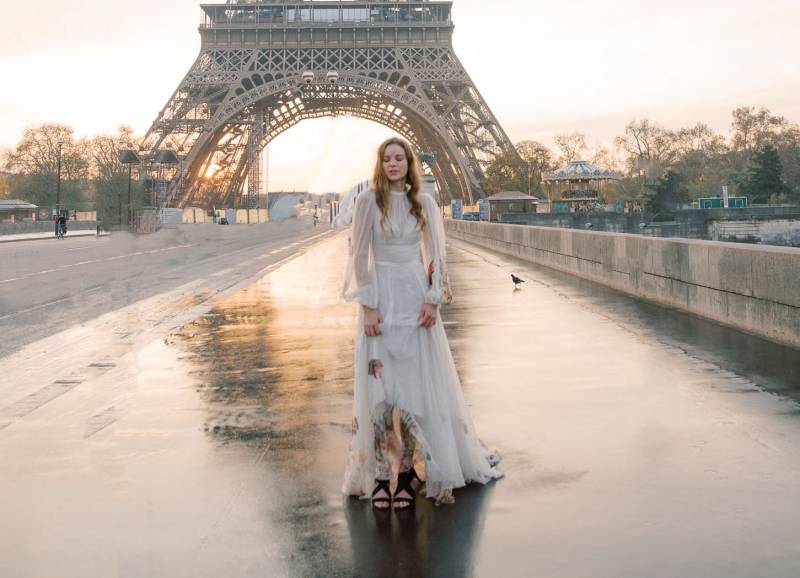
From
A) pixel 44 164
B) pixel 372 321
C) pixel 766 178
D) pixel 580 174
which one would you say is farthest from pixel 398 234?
pixel 44 164

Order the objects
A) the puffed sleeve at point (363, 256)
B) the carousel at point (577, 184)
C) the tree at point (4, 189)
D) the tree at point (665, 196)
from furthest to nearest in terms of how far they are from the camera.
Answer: the tree at point (4, 189) → the tree at point (665, 196) → the carousel at point (577, 184) → the puffed sleeve at point (363, 256)

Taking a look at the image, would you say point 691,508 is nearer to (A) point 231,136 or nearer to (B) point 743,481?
(B) point 743,481

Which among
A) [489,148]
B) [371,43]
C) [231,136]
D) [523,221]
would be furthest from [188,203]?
[523,221]

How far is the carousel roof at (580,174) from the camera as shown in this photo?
71250 mm

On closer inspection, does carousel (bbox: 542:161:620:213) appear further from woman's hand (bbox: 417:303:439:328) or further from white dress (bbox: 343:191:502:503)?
woman's hand (bbox: 417:303:439:328)

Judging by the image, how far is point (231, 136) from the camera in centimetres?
8431

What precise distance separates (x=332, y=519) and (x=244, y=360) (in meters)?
5.19

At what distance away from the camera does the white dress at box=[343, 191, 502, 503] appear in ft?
16.5

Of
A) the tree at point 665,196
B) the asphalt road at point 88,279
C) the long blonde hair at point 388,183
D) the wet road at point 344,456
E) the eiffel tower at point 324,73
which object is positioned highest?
the eiffel tower at point 324,73

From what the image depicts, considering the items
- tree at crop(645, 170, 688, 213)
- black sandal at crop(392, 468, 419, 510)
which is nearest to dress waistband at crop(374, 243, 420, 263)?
black sandal at crop(392, 468, 419, 510)

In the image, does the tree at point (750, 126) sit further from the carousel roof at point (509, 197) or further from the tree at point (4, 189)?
the tree at point (4, 189)

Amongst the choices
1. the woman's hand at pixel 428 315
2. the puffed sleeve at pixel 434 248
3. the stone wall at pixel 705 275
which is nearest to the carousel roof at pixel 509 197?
the stone wall at pixel 705 275

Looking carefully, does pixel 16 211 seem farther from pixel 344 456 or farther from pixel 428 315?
pixel 428 315

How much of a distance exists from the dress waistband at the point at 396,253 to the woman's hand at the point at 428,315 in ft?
0.90
